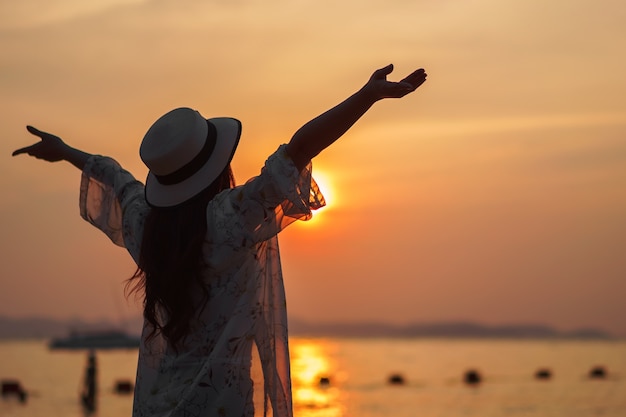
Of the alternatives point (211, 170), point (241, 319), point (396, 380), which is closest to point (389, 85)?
point (211, 170)

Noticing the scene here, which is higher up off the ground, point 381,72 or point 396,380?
point 396,380

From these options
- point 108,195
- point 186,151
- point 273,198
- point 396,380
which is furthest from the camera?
point 396,380

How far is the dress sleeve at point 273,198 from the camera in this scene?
3.53 meters

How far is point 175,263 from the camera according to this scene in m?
3.66

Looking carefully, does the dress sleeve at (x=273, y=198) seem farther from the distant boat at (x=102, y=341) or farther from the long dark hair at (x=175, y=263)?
the distant boat at (x=102, y=341)

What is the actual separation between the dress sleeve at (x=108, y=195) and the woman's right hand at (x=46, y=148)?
0.52 ft

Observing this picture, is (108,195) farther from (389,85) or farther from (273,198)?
(389,85)

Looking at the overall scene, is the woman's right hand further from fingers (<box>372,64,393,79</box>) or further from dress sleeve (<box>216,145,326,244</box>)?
fingers (<box>372,64,393,79</box>)

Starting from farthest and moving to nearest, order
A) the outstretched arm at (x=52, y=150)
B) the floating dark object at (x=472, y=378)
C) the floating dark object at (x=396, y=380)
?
the floating dark object at (x=472, y=378)
the floating dark object at (x=396, y=380)
the outstretched arm at (x=52, y=150)

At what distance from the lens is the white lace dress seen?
11.7 feet

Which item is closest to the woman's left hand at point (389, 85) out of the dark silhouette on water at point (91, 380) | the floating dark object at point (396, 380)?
the dark silhouette on water at point (91, 380)

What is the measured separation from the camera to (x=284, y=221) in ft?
12.0

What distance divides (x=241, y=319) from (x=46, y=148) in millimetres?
1308

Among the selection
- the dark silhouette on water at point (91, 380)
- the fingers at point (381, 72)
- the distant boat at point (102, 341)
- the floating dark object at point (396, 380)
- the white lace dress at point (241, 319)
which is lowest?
the white lace dress at point (241, 319)
